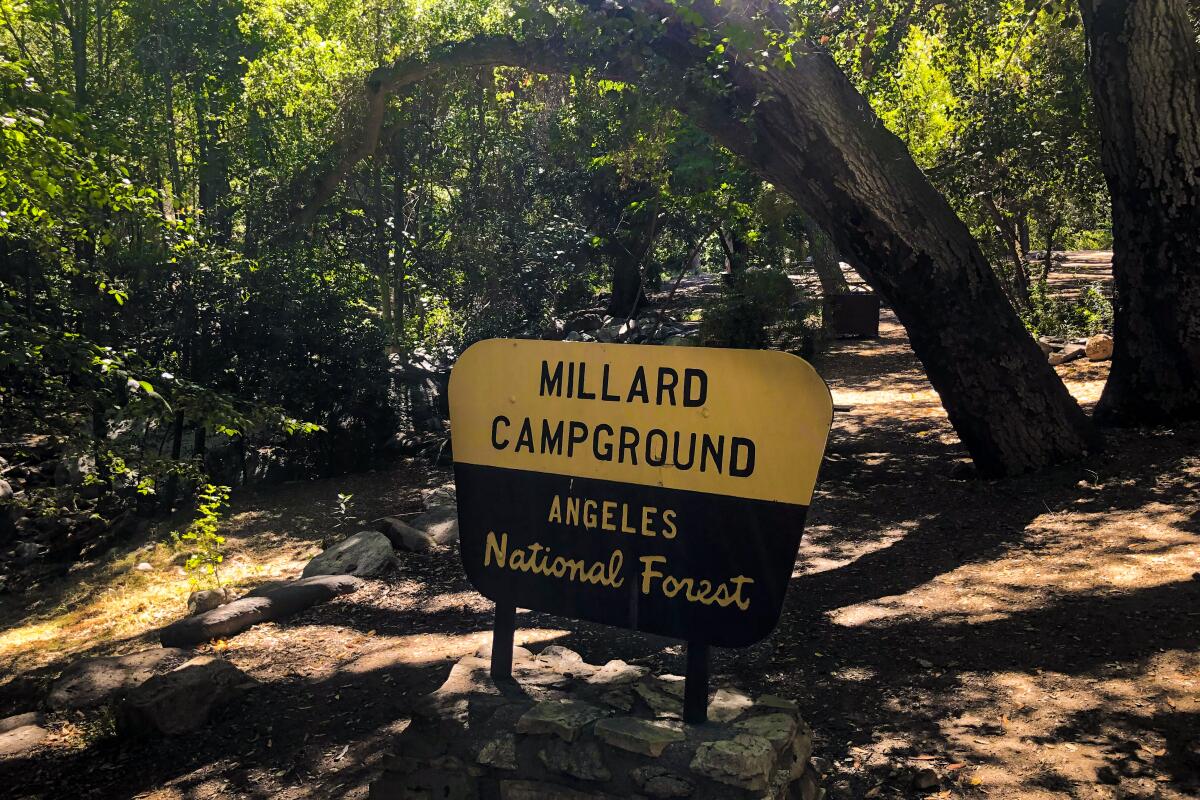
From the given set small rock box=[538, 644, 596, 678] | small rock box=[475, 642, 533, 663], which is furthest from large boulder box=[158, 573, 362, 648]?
small rock box=[538, 644, 596, 678]

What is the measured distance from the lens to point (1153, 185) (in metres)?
7.52

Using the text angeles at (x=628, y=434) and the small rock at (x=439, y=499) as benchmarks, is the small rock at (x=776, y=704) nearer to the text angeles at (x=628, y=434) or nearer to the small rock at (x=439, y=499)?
the text angeles at (x=628, y=434)

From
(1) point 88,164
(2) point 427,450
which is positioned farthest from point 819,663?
(2) point 427,450

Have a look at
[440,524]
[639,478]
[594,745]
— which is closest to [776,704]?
[594,745]

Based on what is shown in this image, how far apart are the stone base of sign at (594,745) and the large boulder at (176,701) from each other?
1683 mm

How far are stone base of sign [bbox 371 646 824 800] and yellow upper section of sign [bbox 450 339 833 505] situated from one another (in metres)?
0.83

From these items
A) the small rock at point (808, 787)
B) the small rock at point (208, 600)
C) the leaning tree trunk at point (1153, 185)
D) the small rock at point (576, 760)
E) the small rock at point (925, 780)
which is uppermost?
the leaning tree trunk at point (1153, 185)

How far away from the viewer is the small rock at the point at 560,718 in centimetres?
322

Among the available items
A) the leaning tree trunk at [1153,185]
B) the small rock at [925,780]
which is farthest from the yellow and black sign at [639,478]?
the leaning tree trunk at [1153,185]

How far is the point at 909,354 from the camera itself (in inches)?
688

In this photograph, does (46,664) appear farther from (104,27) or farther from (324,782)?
(104,27)

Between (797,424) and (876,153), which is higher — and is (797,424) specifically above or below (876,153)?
below

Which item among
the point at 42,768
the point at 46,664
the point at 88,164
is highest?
the point at 88,164

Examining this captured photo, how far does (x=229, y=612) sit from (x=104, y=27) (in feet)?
49.4
